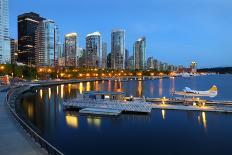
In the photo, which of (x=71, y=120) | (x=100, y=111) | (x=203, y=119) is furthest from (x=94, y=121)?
(x=203, y=119)

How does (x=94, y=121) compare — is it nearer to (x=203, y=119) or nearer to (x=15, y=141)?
(x=203, y=119)

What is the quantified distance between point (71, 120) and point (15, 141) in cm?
2388

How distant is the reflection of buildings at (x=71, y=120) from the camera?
42312mm

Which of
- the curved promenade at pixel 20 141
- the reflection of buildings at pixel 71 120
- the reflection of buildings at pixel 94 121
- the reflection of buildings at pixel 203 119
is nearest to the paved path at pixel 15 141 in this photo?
the curved promenade at pixel 20 141

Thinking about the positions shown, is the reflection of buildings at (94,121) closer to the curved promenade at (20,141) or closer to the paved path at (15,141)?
the curved promenade at (20,141)

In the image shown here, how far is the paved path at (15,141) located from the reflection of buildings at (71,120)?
13228 mm

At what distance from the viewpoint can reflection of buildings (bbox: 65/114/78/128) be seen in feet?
139

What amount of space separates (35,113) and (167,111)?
26.1 m

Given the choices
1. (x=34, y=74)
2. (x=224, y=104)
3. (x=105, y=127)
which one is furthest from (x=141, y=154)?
(x=34, y=74)

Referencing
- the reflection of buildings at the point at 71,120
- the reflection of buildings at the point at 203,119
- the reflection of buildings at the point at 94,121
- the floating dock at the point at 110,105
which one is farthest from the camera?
the floating dock at the point at 110,105

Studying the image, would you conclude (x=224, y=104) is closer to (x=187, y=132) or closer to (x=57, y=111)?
(x=187, y=132)

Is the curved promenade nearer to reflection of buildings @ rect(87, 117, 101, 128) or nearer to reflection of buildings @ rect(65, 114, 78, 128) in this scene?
reflection of buildings @ rect(65, 114, 78, 128)

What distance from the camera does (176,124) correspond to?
4378 centimetres

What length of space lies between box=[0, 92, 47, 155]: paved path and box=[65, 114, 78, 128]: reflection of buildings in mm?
13228
